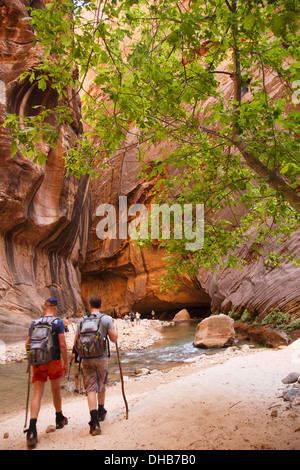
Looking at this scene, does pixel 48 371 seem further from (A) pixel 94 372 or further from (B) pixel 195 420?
(B) pixel 195 420

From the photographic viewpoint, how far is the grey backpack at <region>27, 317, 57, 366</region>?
3.37 meters

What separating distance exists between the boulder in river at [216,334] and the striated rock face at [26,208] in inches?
291

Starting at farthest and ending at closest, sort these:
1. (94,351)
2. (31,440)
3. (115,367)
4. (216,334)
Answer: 1. (216,334)
2. (115,367)
3. (94,351)
4. (31,440)

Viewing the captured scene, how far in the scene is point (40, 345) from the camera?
3.39 meters

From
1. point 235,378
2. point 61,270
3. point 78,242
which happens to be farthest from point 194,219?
point 78,242

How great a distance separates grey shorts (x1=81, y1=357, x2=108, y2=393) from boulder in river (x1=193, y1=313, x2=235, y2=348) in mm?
8342

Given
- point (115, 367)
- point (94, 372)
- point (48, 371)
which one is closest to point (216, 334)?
point (115, 367)

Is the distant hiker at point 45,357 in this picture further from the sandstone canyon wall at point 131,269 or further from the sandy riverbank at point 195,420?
the sandstone canyon wall at point 131,269

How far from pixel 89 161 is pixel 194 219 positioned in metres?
1.95

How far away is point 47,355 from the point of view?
3.39 meters

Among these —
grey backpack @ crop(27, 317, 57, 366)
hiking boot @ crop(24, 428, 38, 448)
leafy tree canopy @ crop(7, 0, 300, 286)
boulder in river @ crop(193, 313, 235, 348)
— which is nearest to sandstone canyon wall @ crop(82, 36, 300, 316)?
boulder in river @ crop(193, 313, 235, 348)

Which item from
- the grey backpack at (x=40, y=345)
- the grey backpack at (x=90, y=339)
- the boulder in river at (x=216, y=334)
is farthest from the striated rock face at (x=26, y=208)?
the grey backpack at (x=90, y=339)

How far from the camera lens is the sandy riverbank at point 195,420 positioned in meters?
2.88

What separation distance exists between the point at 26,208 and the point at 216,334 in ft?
37.9
